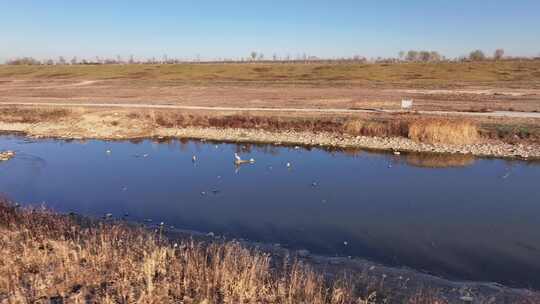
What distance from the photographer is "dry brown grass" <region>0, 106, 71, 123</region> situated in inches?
1473

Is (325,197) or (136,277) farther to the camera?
(325,197)

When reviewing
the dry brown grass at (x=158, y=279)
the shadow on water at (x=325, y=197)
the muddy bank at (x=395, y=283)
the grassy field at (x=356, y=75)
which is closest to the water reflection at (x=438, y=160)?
the shadow on water at (x=325, y=197)

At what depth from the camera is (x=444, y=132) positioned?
1061 inches

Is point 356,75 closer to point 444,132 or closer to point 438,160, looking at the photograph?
point 444,132

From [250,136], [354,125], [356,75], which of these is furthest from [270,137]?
[356,75]

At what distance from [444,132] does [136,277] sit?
22067 millimetres

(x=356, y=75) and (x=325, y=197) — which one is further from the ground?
(x=356, y=75)

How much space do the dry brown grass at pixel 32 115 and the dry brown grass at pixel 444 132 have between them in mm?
26454

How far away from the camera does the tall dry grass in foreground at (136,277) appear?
328 inches

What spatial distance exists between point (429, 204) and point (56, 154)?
811 inches

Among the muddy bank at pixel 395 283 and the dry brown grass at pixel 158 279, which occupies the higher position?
the dry brown grass at pixel 158 279

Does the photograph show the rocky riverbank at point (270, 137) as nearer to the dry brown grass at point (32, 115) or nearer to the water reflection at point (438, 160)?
the water reflection at point (438, 160)

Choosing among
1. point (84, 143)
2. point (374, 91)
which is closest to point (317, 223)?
point (84, 143)

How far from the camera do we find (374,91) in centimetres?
5625
